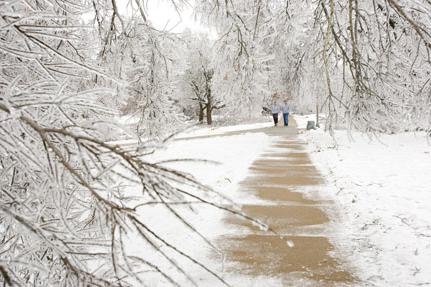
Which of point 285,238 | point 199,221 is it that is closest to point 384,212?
point 285,238

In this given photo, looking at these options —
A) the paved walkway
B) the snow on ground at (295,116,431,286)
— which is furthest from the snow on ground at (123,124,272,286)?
the snow on ground at (295,116,431,286)

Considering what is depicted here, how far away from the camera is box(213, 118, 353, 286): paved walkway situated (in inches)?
177

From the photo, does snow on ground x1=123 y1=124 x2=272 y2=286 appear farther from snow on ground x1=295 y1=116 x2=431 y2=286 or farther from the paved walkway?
snow on ground x1=295 y1=116 x2=431 y2=286

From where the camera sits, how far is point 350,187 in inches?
332

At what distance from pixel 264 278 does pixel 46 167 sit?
11.5 feet

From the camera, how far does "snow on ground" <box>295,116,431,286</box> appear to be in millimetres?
4562

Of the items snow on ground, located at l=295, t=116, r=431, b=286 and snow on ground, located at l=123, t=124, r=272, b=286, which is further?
snow on ground, located at l=295, t=116, r=431, b=286

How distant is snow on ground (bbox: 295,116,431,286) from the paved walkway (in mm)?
321

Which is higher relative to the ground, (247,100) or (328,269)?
(247,100)

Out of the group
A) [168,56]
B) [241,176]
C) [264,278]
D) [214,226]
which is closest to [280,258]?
[264,278]

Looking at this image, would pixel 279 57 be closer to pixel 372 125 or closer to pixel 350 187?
pixel 350 187

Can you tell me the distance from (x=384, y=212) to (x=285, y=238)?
2.35 metres

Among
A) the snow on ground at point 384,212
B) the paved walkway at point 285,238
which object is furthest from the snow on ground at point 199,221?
the snow on ground at point 384,212

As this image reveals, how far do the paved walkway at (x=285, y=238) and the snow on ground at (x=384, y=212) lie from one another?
0.32 metres
